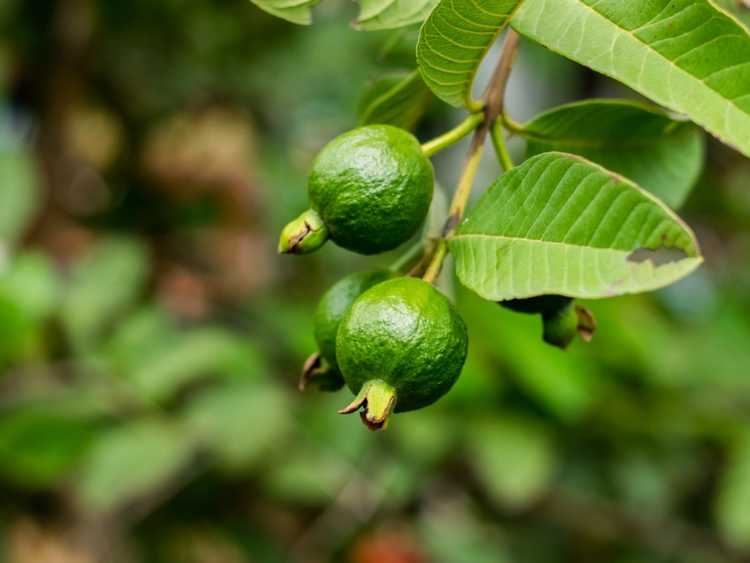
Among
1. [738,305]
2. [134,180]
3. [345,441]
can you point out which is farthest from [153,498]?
[738,305]

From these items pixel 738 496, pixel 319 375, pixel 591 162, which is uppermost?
pixel 591 162

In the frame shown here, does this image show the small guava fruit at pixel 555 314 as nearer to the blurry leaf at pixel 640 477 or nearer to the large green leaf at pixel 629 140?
the large green leaf at pixel 629 140

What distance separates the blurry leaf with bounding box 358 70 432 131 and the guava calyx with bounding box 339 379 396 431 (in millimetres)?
279

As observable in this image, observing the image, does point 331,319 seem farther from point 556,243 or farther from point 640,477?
point 640,477

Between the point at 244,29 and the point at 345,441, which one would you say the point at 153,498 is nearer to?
the point at 345,441

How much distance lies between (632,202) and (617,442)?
5.98 feet

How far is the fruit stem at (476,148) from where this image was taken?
71cm

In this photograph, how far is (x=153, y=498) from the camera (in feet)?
7.82

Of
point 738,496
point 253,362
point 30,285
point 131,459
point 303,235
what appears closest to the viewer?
point 303,235

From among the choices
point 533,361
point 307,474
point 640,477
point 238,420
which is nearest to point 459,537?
point 640,477

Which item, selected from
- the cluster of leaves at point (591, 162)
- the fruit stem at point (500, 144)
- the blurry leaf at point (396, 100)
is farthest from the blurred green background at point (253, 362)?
the cluster of leaves at point (591, 162)

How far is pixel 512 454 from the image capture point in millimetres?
1967

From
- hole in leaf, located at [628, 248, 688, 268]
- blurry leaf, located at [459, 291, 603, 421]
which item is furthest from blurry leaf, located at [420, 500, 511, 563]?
hole in leaf, located at [628, 248, 688, 268]

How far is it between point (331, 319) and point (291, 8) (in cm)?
24
